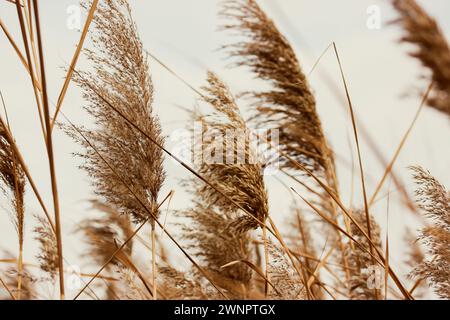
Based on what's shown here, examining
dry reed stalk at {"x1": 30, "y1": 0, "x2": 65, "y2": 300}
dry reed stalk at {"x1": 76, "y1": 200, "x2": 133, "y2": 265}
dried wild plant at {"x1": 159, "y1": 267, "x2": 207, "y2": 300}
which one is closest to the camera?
dry reed stalk at {"x1": 30, "y1": 0, "x2": 65, "y2": 300}

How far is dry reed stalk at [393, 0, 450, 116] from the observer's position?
125cm

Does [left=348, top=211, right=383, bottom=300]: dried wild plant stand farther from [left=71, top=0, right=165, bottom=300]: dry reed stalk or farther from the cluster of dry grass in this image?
[left=71, top=0, right=165, bottom=300]: dry reed stalk

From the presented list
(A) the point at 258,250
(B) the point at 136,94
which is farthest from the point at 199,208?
(B) the point at 136,94

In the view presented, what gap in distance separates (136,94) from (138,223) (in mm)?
391

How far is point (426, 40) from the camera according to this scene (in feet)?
4.14

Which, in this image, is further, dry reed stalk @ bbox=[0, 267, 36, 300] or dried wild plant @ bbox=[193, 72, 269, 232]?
dry reed stalk @ bbox=[0, 267, 36, 300]

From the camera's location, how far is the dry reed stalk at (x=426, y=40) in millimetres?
1249


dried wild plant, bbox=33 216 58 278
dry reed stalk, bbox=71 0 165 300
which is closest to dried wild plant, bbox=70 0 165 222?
dry reed stalk, bbox=71 0 165 300

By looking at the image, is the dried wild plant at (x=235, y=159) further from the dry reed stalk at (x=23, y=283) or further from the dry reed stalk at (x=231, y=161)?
the dry reed stalk at (x=23, y=283)

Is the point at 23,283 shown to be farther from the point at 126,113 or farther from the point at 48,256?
the point at 126,113

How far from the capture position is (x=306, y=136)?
2381 mm

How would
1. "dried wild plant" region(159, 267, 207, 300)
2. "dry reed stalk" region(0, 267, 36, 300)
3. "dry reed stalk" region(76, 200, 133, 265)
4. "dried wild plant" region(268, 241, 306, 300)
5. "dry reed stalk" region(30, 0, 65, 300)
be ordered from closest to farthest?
"dry reed stalk" region(30, 0, 65, 300) < "dried wild plant" region(268, 241, 306, 300) < "dry reed stalk" region(0, 267, 36, 300) < "dried wild plant" region(159, 267, 207, 300) < "dry reed stalk" region(76, 200, 133, 265)

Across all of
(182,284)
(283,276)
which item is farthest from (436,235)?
(182,284)
